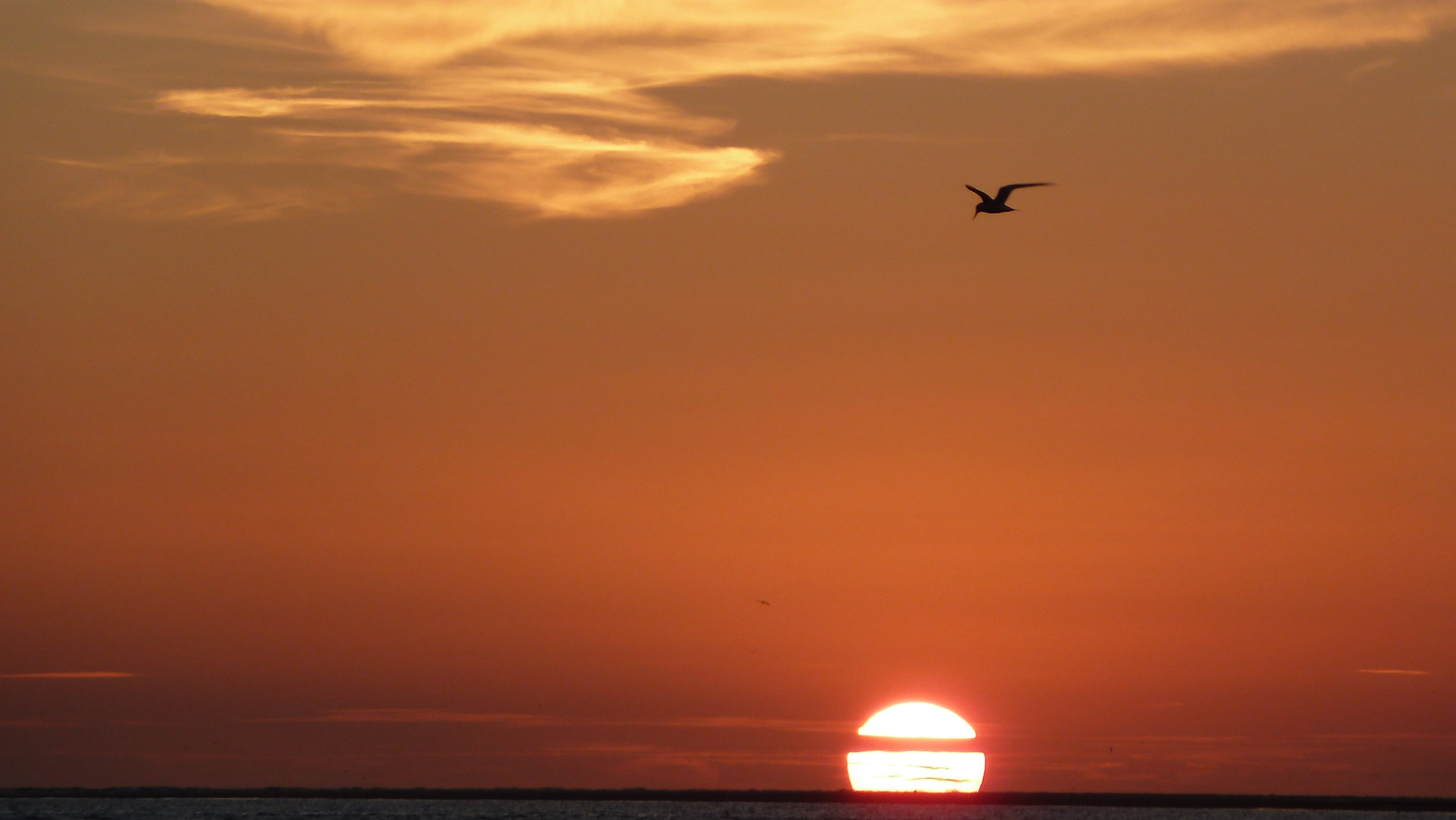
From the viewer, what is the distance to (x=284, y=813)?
198 m

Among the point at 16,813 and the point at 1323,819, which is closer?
the point at 16,813

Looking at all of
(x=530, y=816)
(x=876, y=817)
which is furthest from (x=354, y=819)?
(x=876, y=817)

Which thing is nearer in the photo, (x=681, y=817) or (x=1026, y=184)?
(x=1026, y=184)

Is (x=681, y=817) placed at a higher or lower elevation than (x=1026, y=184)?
higher

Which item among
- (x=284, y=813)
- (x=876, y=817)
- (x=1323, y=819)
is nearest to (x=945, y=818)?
(x=876, y=817)

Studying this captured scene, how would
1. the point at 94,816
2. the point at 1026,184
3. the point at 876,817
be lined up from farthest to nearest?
1. the point at 876,817
2. the point at 94,816
3. the point at 1026,184

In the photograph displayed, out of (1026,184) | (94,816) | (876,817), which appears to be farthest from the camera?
(876,817)

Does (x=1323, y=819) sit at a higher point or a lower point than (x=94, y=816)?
higher

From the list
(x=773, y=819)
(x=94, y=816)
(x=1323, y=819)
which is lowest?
(x=94, y=816)

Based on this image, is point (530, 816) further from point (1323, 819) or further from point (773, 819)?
point (1323, 819)

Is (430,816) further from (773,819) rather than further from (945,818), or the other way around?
(945,818)

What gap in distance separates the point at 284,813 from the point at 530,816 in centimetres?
3327

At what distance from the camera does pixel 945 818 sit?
187 metres

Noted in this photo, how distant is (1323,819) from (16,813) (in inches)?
6798
